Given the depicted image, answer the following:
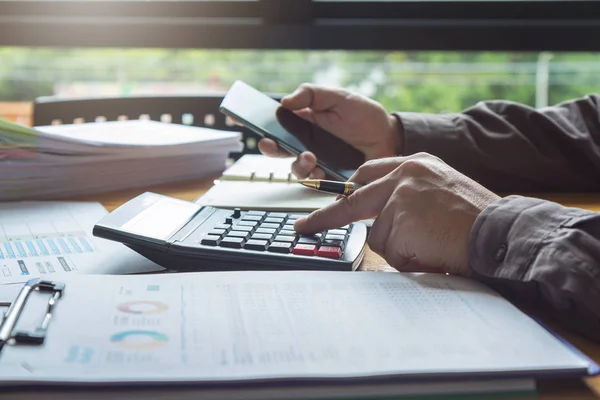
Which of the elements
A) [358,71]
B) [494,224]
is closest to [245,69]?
[358,71]

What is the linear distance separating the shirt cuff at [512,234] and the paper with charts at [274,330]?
0.02 metres

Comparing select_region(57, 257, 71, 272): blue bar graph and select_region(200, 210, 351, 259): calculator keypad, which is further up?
select_region(200, 210, 351, 259): calculator keypad

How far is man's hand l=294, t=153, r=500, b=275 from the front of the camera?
0.64 meters

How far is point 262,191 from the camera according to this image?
3.20 feet

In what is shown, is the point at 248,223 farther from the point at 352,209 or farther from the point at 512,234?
the point at 512,234

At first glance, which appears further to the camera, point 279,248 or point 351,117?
point 351,117

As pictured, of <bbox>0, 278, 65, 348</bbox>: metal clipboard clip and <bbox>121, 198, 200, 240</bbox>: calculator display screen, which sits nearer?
<bbox>0, 278, 65, 348</bbox>: metal clipboard clip

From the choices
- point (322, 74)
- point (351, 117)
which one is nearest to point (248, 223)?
point (351, 117)

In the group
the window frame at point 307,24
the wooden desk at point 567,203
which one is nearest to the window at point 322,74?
the window frame at point 307,24

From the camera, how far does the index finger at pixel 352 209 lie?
69 centimetres

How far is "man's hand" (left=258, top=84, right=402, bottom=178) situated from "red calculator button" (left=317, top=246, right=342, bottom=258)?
0.47 meters

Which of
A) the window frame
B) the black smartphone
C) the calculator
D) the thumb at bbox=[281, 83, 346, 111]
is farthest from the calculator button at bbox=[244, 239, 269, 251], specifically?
the window frame

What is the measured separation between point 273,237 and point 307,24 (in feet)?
4.01

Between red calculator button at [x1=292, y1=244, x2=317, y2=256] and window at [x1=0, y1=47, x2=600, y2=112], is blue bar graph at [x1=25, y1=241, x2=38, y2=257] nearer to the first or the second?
red calculator button at [x1=292, y1=244, x2=317, y2=256]
